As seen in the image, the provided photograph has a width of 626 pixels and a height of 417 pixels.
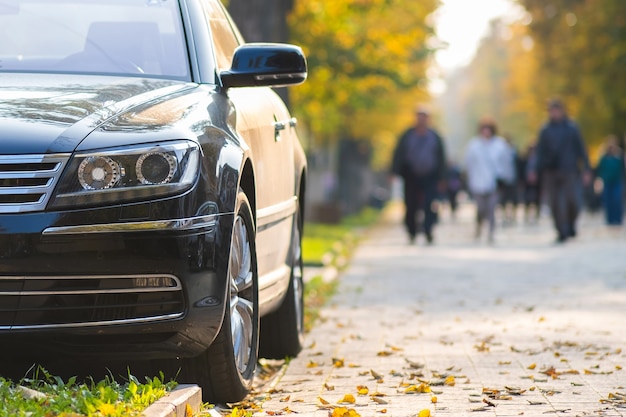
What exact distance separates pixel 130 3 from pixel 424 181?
47.3 ft

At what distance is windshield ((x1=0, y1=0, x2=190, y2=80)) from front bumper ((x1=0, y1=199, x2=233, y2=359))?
116cm

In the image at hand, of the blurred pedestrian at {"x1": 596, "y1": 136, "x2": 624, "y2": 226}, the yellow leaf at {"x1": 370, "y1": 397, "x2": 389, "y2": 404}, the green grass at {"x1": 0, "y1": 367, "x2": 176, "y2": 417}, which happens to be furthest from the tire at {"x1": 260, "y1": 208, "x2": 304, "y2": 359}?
the blurred pedestrian at {"x1": 596, "y1": 136, "x2": 624, "y2": 226}

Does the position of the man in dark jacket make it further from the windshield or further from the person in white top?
the windshield

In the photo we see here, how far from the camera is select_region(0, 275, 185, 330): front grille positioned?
194 inches

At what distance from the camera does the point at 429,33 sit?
3141cm

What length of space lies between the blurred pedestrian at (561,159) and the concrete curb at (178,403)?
15.6 m

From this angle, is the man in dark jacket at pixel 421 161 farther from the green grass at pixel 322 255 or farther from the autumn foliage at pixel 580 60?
the autumn foliage at pixel 580 60

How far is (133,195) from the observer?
495 cm

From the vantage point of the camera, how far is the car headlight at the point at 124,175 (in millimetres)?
4914

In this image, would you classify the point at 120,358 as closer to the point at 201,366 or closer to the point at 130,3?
the point at 201,366

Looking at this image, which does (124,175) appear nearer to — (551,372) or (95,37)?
(95,37)

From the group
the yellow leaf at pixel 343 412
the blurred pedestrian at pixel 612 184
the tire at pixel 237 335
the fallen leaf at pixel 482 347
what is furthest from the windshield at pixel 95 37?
the blurred pedestrian at pixel 612 184

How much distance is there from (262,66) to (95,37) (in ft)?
2.48

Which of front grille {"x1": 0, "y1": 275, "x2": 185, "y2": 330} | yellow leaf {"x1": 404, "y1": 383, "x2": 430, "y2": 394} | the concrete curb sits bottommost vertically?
yellow leaf {"x1": 404, "y1": 383, "x2": 430, "y2": 394}
